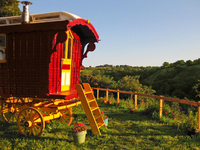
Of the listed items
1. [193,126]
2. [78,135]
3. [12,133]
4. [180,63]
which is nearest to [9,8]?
[12,133]

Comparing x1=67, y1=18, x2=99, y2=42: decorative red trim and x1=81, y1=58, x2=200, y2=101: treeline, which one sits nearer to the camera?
x1=67, y1=18, x2=99, y2=42: decorative red trim

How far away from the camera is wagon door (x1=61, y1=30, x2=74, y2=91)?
6.97m

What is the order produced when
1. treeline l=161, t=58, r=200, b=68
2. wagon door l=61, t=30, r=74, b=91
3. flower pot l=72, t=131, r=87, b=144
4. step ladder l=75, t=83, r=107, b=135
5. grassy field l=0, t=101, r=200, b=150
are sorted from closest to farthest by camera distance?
grassy field l=0, t=101, r=200, b=150 → flower pot l=72, t=131, r=87, b=144 → step ladder l=75, t=83, r=107, b=135 → wagon door l=61, t=30, r=74, b=91 → treeline l=161, t=58, r=200, b=68

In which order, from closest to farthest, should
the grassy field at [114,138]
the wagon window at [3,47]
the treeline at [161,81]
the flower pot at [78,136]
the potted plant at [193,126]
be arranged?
1. the grassy field at [114,138]
2. the flower pot at [78,136]
3. the potted plant at [193,126]
4. the wagon window at [3,47]
5. the treeline at [161,81]

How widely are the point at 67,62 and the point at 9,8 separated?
1415 cm

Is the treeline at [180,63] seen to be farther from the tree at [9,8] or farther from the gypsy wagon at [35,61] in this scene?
the gypsy wagon at [35,61]

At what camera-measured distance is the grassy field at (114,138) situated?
18.2ft

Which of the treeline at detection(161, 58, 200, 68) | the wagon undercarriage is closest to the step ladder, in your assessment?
the wagon undercarriage

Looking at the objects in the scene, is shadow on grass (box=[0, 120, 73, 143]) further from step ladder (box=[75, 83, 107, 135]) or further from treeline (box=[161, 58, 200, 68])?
treeline (box=[161, 58, 200, 68])

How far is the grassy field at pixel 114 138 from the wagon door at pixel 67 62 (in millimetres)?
1790

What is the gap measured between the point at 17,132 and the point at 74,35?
175 inches

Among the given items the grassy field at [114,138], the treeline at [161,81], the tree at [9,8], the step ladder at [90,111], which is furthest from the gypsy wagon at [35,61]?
the tree at [9,8]

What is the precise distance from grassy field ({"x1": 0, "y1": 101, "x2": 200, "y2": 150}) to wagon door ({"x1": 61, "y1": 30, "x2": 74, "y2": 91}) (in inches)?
70.5

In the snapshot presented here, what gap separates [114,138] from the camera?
6191 mm
